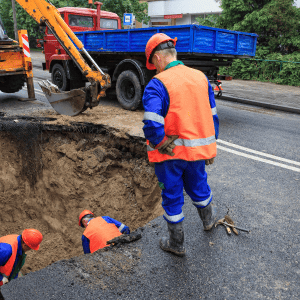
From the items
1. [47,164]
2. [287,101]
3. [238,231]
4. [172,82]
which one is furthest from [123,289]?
[287,101]

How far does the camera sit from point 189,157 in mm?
2553

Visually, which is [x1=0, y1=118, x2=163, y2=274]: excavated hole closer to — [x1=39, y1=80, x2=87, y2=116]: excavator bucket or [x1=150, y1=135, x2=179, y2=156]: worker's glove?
[x1=39, y1=80, x2=87, y2=116]: excavator bucket

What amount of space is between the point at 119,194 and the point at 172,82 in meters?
3.34

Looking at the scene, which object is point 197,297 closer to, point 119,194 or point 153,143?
point 153,143

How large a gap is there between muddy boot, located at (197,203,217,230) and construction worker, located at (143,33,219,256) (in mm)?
280

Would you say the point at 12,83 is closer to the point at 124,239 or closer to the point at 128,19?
the point at 128,19

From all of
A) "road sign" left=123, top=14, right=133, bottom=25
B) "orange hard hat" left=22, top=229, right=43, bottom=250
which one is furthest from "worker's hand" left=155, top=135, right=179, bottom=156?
"road sign" left=123, top=14, right=133, bottom=25

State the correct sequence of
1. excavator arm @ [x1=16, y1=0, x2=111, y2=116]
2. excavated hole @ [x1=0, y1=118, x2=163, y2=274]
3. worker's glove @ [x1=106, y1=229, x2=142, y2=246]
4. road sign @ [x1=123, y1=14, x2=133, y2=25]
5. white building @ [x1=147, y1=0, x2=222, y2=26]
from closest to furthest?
worker's glove @ [x1=106, y1=229, x2=142, y2=246]
excavated hole @ [x1=0, y1=118, x2=163, y2=274]
excavator arm @ [x1=16, y1=0, x2=111, y2=116]
road sign @ [x1=123, y1=14, x2=133, y2=25]
white building @ [x1=147, y1=0, x2=222, y2=26]

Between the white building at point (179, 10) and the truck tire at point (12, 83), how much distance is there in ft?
71.8

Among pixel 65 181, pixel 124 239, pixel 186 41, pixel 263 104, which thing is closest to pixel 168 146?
pixel 124 239

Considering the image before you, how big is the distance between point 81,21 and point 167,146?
9257 millimetres

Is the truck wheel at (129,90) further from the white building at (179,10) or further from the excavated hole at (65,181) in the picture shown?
the white building at (179,10)

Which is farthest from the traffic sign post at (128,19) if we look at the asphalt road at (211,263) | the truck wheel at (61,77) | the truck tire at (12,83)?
the asphalt road at (211,263)

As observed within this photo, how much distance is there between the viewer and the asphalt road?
2373mm
